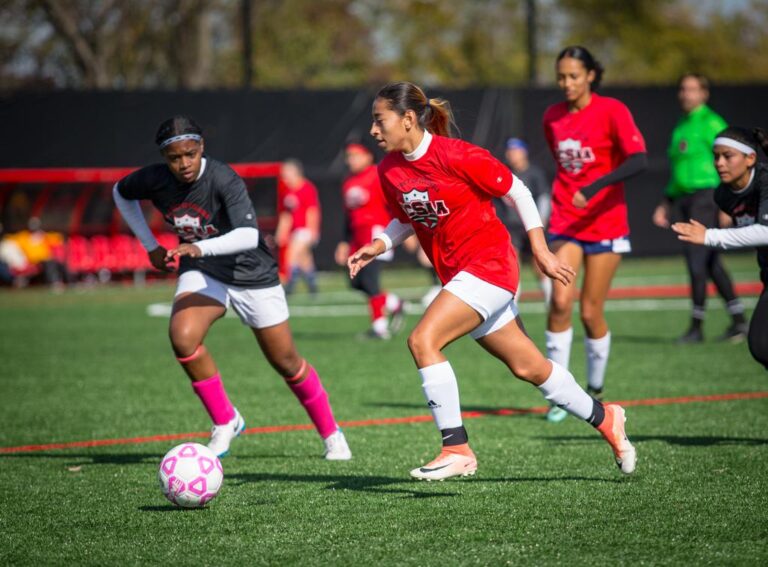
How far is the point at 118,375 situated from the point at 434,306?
5917mm

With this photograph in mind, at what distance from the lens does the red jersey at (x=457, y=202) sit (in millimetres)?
5598

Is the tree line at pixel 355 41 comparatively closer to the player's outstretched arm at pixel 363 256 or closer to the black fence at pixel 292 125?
the black fence at pixel 292 125

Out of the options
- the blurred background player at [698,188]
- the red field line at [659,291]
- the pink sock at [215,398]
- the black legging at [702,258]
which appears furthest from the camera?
the red field line at [659,291]

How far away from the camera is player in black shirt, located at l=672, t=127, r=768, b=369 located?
6.14 meters

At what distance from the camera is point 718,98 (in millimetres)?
27188

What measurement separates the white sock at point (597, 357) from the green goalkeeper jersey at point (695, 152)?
4.00 m

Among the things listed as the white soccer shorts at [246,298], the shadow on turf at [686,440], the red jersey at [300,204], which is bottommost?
the red jersey at [300,204]

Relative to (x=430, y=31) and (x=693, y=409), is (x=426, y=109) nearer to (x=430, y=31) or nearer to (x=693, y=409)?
(x=693, y=409)

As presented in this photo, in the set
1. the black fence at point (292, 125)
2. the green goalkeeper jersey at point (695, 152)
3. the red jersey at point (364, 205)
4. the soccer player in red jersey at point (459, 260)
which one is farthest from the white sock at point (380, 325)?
the black fence at point (292, 125)

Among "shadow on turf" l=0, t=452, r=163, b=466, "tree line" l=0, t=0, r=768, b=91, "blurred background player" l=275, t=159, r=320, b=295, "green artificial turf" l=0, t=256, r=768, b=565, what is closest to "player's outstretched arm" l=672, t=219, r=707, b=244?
"green artificial turf" l=0, t=256, r=768, b=565

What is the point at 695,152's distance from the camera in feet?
37.3

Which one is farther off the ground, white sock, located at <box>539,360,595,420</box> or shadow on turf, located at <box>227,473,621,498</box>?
white sock, located at <box>539,360,595,420</box>

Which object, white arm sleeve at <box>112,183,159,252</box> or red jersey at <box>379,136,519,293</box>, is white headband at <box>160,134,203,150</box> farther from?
red jersey at <box>379,136,519,293</box>

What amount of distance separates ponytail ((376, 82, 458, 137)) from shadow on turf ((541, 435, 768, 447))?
2.29 meters
